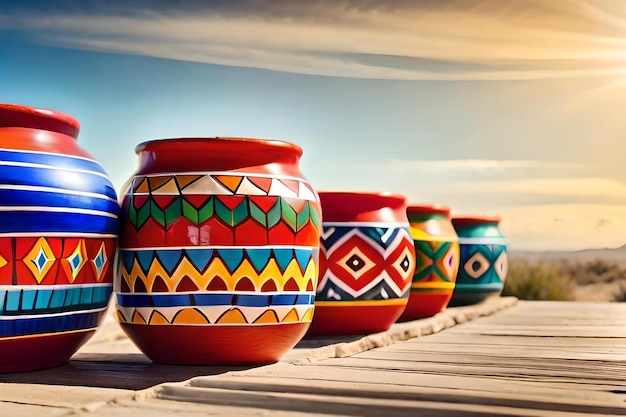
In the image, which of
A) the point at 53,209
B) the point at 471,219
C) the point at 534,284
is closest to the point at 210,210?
the point at 53,209

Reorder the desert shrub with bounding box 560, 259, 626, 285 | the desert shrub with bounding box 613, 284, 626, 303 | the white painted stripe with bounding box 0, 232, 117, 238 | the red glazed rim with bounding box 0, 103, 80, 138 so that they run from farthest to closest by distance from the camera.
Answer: the desert shrub with bounding box 560, 259, 626, 285 → the desert shrub with bounding box 613, 284, 626, 303 → the red glazed rim with bounding box 0, 103, 80, 138 → the white painted stripe with bounding box 0, 232, 117, 238

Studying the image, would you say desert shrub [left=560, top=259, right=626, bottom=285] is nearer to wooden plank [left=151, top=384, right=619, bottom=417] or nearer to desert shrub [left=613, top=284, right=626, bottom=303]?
desert shrub [left=613, top=284, right=626, bottom=303]

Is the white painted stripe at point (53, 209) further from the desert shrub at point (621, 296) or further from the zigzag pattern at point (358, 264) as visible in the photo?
the desert shrub at point (621, 296)

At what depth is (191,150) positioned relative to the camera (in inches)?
64.7

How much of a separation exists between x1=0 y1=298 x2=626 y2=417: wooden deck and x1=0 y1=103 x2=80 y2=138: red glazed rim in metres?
0.44

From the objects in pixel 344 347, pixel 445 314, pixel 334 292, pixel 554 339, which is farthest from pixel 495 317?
pixel 344 347

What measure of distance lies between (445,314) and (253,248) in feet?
4.62

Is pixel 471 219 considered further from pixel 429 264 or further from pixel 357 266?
pixel 357 266

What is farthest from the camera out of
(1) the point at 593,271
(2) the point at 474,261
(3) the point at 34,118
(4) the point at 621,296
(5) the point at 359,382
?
(1) the point at 593,271

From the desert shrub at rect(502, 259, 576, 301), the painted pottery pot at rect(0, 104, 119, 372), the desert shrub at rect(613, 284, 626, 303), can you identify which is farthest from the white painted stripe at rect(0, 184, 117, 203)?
the desert shrub at rect(613, 284, 626, 303)

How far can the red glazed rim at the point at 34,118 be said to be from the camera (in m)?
1.54

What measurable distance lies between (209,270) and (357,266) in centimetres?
→ 67

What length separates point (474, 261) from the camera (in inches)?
128

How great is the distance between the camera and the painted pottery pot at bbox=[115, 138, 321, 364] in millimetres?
1582
